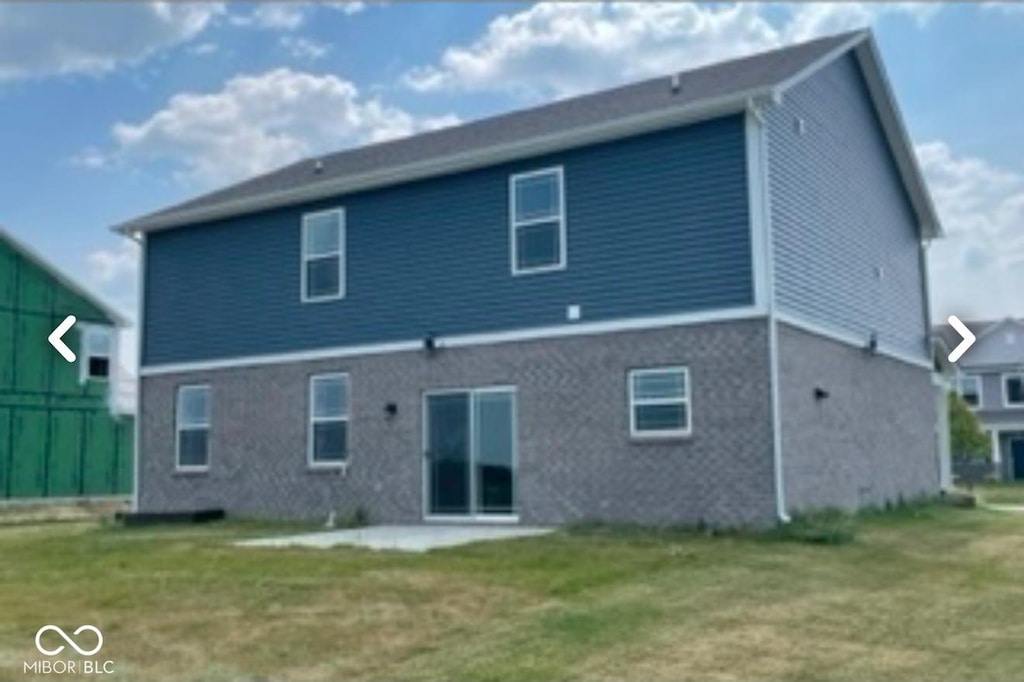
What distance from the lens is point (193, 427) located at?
62.7ft

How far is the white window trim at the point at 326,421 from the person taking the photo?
1684 centimetres

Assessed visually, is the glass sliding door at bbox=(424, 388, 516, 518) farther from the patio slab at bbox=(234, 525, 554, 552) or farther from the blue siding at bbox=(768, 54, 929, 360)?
the blue siding at bbox=(768, 54, 929, 360)

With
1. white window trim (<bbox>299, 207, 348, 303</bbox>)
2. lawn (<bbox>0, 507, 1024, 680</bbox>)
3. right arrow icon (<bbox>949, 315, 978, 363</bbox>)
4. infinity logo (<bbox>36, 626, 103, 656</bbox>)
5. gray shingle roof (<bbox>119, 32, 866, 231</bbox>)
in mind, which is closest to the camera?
lawn (<bbox>0, 507, 1024, 680</bbox>)

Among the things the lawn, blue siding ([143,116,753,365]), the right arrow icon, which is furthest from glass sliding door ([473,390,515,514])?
the right arrow icon

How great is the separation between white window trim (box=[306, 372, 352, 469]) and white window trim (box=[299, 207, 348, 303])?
4.32 ft

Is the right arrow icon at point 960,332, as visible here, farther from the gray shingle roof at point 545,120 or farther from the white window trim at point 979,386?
the white window trim at point 979,386

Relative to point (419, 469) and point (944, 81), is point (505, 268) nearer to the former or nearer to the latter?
point (419, 469)

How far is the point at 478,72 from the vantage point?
1777cm

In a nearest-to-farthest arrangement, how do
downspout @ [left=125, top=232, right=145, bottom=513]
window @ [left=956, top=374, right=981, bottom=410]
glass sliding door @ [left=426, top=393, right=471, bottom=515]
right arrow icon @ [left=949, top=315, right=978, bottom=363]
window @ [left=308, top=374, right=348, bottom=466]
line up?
glass sliding door @ [left=426, top=393, right=471, bottom=515] < window @ [left=308, top=374, right=348, bottom=466] < downspout @ [left=125, top=232, right=145, bottom=513] < right arrow icon @ [left=949, top=315, right=978, bottom=363] < window @ [left=956, top=374, right=981, bottom=410]

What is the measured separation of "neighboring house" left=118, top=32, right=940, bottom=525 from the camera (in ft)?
44.4

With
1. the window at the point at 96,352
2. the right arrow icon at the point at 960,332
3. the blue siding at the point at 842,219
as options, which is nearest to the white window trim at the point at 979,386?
the right arrow icon at the point at 960,332

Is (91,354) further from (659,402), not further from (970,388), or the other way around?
(970,388)

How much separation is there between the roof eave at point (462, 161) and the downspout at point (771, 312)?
55cm

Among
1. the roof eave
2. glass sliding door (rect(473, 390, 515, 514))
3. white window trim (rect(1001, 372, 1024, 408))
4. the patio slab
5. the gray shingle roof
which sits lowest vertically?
the patio slab
